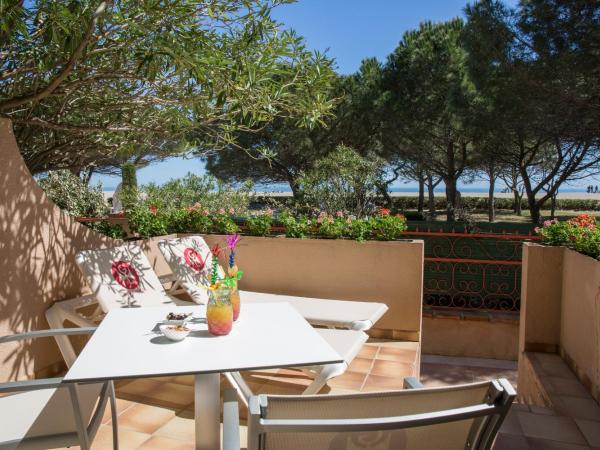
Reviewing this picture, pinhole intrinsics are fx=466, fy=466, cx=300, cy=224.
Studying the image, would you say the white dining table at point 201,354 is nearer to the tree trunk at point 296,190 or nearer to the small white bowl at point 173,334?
the small white bowl at point 173,334

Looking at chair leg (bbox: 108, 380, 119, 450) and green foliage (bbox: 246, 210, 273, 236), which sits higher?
green foliage (bbox: 246, 210, 273, 236)

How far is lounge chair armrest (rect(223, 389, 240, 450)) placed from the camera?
1.36 m

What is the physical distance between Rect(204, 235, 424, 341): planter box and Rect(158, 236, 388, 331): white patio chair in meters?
0.53

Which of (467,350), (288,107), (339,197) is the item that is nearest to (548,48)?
(339,197)

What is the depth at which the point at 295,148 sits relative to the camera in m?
18.2

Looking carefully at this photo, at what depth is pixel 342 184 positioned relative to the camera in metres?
11.8

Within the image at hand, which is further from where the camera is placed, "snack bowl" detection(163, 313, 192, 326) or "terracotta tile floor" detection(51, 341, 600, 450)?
"terracotta tile floor" detection(51, 341, 600, 450)

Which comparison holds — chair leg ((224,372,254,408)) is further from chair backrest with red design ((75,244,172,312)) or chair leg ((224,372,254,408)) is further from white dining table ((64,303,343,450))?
chair backrest with red design ((75,244,172,312))

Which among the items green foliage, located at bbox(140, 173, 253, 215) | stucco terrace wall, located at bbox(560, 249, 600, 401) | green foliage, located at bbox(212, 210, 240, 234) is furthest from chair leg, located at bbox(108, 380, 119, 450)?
green foliage, located at bbox(140, 173, 253, 215)

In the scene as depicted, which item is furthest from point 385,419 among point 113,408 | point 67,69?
point 67,69

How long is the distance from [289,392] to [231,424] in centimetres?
195

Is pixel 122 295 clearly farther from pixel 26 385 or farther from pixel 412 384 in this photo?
pixel 412 384

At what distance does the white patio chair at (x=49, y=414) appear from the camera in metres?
1.74

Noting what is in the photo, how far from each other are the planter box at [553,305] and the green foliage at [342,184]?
7210 mm
